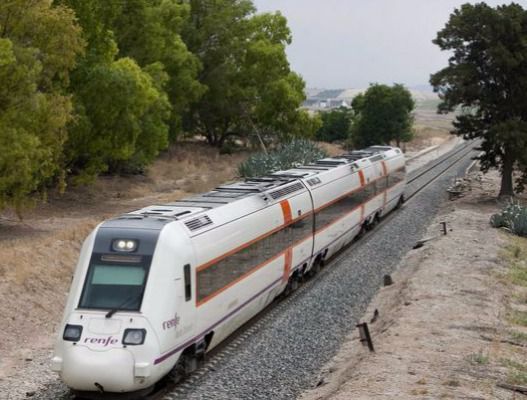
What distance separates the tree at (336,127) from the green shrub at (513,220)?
6036 cm

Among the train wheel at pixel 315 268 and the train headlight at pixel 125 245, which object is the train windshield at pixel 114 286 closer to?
the train headlight at pixel 125 245

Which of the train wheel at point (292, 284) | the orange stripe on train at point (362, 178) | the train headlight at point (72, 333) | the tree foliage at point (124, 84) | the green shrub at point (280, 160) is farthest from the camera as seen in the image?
the green shrub at point (280, 160)

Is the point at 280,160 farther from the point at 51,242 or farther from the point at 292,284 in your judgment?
the point at 292,284

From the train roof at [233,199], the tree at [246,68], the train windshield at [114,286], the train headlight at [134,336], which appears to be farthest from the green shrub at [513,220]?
the tree at [246,68]

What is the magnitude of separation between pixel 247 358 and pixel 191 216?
3224 millimetres

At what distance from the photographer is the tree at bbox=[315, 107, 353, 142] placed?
9219cm

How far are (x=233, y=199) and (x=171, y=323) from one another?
5.09m

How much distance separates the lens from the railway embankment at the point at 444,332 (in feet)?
40.2

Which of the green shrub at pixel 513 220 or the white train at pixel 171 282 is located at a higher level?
the white train at pixel 171 282

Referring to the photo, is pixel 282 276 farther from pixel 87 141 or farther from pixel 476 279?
pixel 87 141

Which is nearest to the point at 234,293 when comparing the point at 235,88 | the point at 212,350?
the point at 212,350

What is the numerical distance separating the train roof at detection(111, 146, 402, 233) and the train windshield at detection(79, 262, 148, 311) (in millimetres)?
1048

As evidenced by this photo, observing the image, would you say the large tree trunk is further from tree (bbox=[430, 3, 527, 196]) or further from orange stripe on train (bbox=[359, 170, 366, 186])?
orange stripe on train (bbox=[359, 170, 366, 186])

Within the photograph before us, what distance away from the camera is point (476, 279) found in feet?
68.7
